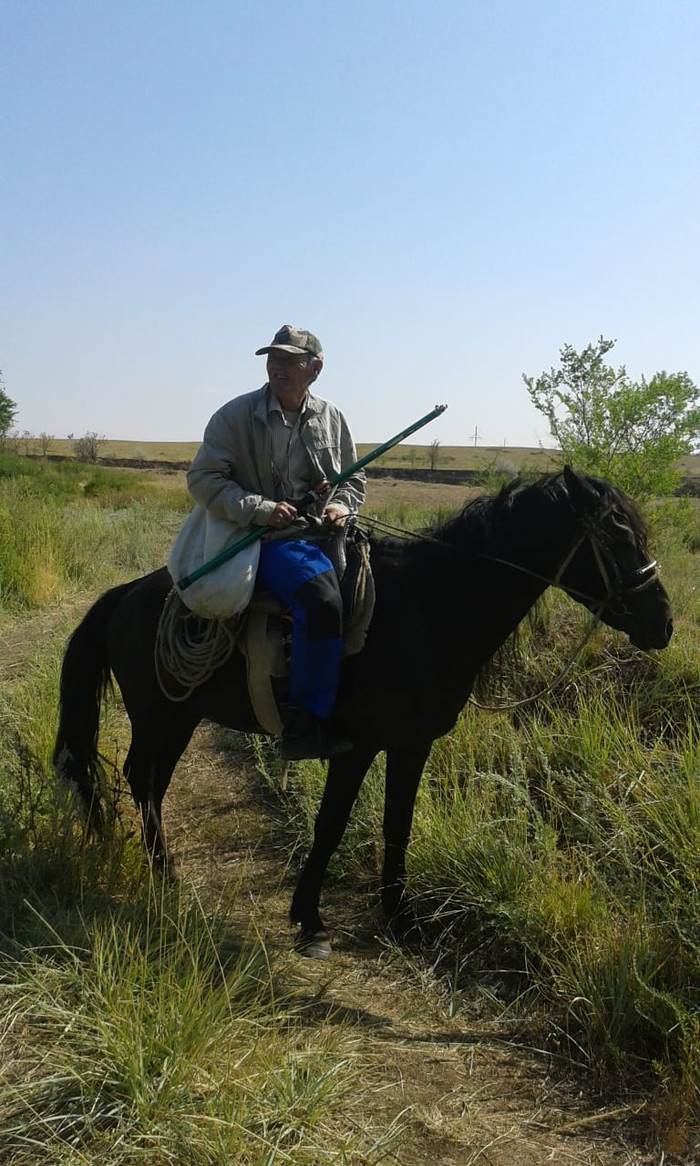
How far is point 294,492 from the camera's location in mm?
4121

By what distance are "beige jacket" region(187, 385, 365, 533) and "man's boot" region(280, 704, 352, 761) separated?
905 mm

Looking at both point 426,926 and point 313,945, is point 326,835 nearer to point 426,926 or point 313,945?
point 313,945

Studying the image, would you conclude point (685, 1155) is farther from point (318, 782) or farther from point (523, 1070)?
point (318, 782)

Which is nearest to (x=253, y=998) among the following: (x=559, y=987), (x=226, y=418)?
(x=559, y=987)

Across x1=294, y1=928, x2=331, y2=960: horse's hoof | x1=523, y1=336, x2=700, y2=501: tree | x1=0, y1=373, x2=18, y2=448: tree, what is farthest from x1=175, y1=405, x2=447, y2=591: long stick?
x1=0, y1=373, x2=18, y2=448: tree

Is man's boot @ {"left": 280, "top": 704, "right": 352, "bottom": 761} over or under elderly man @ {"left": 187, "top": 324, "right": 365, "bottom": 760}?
under

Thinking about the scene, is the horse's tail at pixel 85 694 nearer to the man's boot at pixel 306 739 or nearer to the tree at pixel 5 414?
the man's boot at pixel 306 739

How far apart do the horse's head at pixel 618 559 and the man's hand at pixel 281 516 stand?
1263 mm

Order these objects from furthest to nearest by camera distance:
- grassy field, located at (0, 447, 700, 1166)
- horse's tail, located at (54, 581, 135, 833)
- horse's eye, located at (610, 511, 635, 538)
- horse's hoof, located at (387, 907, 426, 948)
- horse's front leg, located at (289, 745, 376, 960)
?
horse's tail, located at (54, 581, 135, 833), horse's hoof, located at (387, 907, 426, 948), horse's front leg, located at (289, 745, 376, 960), horse's eye, located at (610, 511, 635, 538), grassy field, located at (0, 447, 700, 1166)

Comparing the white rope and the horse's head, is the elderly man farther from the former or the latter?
the horse's head

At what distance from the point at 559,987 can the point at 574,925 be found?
265mm

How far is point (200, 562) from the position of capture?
4.01 meters

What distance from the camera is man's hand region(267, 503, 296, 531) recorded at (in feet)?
12.4

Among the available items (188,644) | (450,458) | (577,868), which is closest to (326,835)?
(188,644)
